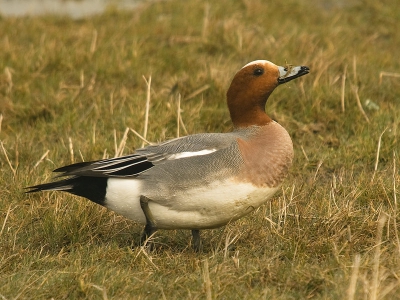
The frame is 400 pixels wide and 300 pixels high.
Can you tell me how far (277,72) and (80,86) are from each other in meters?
2.47

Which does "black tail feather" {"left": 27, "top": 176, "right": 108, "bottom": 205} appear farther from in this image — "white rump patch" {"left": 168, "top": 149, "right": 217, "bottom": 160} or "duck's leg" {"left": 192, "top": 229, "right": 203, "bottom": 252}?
"duck's leg" {"left": 192, "top": 229, "right": 203, "bottom": 252}

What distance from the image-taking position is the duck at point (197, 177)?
397 centimetres

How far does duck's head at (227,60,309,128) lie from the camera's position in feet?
14.3

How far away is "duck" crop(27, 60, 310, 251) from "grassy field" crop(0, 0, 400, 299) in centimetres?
18

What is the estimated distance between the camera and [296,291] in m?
3.59

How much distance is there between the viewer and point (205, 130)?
598 cm

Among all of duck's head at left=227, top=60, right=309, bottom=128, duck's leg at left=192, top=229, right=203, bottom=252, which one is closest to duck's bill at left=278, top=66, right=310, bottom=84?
duck's head at left=227, top=60, right=309, bottom=128

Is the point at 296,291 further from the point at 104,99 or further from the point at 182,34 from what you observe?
the point at 182,34

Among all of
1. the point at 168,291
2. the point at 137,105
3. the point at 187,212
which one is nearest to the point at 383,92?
the point at 137,105

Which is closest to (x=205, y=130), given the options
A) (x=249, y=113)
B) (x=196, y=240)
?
(x=249, y=113)

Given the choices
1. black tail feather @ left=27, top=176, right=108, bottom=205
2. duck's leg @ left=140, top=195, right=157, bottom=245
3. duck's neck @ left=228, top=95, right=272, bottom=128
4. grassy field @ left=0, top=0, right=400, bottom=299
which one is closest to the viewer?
grassy field @ left=0, top=0, right=400, bottom=299

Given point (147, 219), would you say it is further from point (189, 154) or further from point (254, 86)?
point (254, 86)

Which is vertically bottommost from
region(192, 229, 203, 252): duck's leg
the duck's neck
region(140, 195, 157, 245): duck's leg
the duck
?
region(192, 229, 203, 252): duck's leg

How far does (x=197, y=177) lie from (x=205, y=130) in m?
1.99
